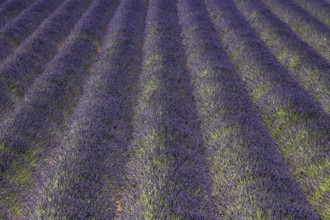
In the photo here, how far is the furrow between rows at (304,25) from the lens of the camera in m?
8.55

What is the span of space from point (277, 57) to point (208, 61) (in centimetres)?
177

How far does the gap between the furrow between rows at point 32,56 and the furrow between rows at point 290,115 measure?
4.54 meters

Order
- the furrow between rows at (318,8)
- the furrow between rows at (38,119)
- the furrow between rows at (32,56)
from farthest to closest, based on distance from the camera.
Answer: the furrow between rows at (318,8)
the furrow between rows at (32,56)
the furrow between rows at (38,119)

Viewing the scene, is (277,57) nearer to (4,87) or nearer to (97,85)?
(97,85)

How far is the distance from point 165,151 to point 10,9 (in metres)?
9.82

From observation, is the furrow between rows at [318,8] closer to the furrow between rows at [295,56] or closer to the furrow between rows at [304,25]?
the furrow between rows at [304,25]

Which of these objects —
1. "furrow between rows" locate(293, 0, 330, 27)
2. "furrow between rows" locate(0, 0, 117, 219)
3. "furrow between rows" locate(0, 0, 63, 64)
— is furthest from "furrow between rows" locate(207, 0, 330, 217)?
"furrow between rows" locate(0, 0, 63, 64)

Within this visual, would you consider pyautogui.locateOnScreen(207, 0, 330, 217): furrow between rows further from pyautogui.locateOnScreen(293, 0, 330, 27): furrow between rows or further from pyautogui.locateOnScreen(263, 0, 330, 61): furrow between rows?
pyautogui.locateOnScreen(293, 0, 330, 27): furrow between rows

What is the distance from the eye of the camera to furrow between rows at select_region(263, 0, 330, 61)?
8.55m

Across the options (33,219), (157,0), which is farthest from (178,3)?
(33,219)

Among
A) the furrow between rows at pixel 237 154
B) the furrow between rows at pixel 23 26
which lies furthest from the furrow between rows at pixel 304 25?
the furrow between rows at pixel 23 26

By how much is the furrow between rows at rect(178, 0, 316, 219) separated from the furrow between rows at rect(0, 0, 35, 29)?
6674mm

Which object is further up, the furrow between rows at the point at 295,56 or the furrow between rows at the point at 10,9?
the furrow between rows at the point at 295,56

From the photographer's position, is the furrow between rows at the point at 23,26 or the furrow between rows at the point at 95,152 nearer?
the furrow between rows at the point at 95,152
